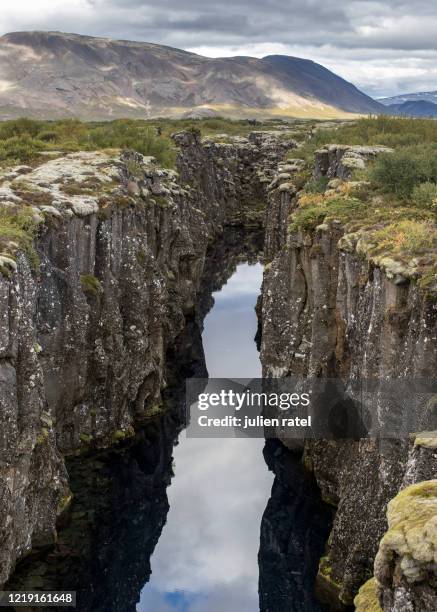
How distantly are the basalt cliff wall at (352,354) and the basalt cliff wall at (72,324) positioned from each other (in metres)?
7.08

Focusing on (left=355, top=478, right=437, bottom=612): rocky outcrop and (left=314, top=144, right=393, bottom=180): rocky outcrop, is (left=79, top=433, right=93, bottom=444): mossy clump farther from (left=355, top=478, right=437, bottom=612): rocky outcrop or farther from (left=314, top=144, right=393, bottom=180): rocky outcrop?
(left=355, top=478, right=437, bottom=612): rocky outcrop

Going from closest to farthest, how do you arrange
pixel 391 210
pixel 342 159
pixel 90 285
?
1. pixel 391 210
2. pixel 90 285
3. pixel 342 159

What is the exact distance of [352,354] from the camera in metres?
29.1

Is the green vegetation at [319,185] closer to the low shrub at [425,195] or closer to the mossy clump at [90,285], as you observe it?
the low shrub at [425,195]

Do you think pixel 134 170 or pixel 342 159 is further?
pixel 134 170

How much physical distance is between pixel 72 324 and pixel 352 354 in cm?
1236

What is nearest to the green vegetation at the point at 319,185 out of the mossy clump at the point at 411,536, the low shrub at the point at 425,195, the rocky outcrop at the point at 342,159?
the rocky outcrop at the point at 342,159

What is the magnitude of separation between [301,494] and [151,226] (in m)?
21.0

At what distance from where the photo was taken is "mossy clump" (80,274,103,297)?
3522cm

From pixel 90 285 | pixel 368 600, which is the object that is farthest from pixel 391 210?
pixel 368 600

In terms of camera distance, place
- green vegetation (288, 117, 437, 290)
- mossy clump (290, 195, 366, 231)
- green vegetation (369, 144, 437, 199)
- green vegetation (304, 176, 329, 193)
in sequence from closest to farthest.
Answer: green vegetation (288, 117, 437, 290) → mossy clump (290, 195, 366, 231) → green vegetation (369, 144, 437, 199) → green vegetation (304, 176, 329, 193)

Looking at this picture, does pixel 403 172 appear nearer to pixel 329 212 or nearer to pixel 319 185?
pixel 329 212

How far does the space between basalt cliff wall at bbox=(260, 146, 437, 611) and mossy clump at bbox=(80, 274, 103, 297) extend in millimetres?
8632

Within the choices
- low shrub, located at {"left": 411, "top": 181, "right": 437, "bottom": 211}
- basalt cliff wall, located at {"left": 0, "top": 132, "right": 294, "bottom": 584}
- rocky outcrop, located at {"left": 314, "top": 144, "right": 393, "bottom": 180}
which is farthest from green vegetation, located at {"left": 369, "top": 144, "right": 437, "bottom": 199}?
basalt cliff wall, located at {"left": 0, "top": 132, "right": 294, "bottom": 584}
